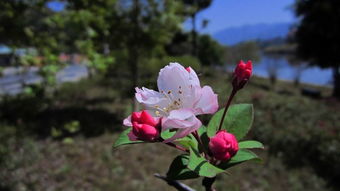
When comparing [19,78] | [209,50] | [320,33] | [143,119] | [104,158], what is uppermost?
[320,33]

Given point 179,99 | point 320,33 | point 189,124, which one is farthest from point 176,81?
point 320,33

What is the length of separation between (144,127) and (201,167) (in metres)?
0.11

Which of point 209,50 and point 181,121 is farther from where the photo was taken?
point 209,50

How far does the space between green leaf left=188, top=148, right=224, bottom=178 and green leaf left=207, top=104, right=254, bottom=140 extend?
0.39 ft

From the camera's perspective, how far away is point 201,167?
1.56 ft

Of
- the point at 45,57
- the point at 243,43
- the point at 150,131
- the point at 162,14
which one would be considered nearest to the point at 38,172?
the point at 45,57

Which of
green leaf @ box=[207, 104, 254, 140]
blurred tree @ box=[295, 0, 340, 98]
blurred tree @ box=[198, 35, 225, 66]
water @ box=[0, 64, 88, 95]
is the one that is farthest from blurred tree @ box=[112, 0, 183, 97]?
blurred tree @ box=[198, 35, 225, 66]

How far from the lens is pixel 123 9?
19.5 feet

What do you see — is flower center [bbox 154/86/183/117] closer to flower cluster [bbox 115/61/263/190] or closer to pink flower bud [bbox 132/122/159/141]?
flower cluster [bbox 115/61/263/190]

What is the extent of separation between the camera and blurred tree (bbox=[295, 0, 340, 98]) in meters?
11.6

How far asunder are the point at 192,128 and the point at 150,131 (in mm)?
66

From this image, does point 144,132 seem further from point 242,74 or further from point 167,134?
point 242,74

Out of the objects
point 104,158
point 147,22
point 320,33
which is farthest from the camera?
point 320,33

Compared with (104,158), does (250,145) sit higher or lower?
higher
